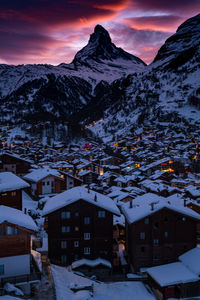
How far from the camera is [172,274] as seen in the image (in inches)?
851

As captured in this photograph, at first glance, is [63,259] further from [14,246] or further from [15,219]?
[15,219]

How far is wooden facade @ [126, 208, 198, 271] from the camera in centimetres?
2494

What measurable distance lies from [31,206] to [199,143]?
95.8 m

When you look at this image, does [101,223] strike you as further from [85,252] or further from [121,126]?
[121,126]

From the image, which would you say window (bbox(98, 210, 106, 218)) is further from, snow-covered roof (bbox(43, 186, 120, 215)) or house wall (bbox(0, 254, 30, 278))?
house wall (bbox(0, 254, 30, 278))

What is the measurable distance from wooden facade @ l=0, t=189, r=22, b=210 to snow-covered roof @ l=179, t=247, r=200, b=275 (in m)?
18.4

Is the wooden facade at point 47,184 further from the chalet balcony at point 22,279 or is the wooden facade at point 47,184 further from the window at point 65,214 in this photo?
the chalet balcony at point 22,279

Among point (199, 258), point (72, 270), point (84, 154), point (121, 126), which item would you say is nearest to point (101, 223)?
point (72, 270)

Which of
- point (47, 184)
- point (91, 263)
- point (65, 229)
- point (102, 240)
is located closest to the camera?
point (91, 263)

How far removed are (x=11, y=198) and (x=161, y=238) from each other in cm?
1681

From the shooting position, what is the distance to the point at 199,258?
22.5 meters

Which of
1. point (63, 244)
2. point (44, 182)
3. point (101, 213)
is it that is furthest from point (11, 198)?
point (44, 182)

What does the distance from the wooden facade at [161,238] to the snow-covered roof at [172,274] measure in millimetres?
1642

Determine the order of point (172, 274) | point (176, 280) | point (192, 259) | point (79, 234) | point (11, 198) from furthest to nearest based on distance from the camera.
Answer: point (11, 198) → point (79, 234) → point (192, 259) → point (172, 274) → point (176, 280)
